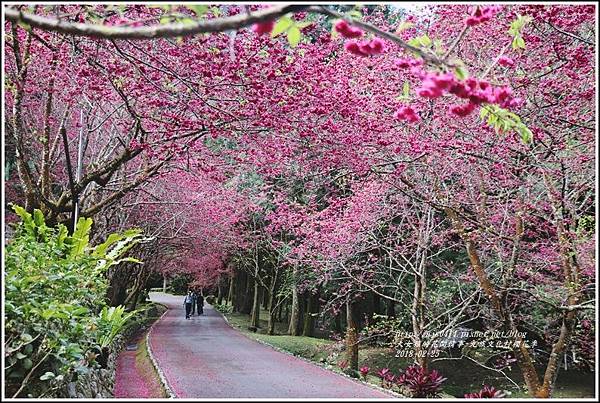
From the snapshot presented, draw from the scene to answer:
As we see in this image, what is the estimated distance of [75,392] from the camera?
18.0 feet

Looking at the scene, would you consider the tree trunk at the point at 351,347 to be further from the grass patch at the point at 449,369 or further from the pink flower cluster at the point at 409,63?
the pink flower cluster at the point at 409,63

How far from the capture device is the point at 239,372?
35.3 feet

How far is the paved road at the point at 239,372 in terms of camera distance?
28.0 ft

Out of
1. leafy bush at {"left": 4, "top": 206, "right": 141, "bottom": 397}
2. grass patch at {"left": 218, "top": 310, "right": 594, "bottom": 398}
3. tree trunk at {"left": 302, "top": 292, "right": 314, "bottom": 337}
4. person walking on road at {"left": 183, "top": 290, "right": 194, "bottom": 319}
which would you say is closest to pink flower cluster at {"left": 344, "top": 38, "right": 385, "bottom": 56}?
leafy bush at {"left": 4, "top": 206, "right": 141, "bottom": 397}

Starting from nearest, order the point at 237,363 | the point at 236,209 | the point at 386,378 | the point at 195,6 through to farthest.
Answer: the point at 195,6
the point at 386,378
the point at 237,363
the point at 236,209

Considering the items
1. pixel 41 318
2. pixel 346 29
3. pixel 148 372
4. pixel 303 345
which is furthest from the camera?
pixel 303 345

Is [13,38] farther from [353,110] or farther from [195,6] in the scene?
[195,6]

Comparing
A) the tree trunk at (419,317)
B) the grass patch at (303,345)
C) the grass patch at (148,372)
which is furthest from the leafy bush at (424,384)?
the grass patch at (303,345)

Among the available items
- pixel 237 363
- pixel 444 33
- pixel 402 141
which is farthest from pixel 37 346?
pixel 237 363

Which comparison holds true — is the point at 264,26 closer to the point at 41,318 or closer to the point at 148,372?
the point at 41,318

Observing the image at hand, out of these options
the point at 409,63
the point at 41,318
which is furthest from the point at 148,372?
the point at 409,63

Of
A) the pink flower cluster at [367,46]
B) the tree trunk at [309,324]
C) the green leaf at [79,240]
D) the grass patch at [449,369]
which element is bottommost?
the grass patch at [449,369]

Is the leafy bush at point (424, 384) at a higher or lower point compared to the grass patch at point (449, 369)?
higher

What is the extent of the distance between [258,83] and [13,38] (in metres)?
2.69
